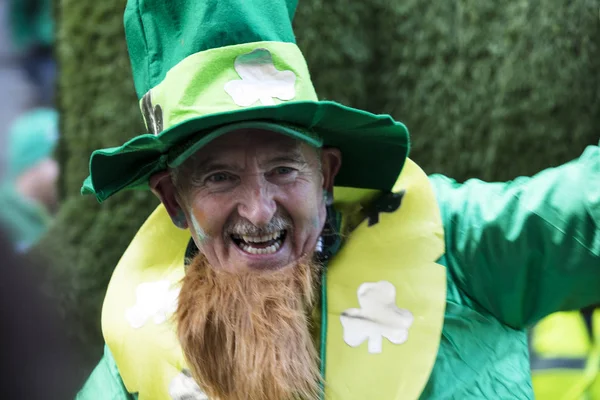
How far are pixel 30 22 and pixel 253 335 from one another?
2.19 meters

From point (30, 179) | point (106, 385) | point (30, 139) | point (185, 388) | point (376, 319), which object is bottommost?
point (30, 179)

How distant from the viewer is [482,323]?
1.60 m

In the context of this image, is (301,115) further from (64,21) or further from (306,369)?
(64,21)

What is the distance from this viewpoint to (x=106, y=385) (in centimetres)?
186

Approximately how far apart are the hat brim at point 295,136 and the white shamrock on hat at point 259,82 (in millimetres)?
36

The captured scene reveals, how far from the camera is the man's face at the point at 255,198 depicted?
162cm

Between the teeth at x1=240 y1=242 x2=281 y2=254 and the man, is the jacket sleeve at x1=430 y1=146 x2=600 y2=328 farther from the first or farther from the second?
the teeth at x1=240 y1=242 x2=281 y2=254

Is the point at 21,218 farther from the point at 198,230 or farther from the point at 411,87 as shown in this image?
the point at 198,230

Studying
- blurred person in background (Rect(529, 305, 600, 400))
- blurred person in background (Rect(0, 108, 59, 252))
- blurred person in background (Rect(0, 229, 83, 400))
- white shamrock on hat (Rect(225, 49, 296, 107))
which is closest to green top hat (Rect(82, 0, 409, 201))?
white shamrock on hat (Rect(225, 49, 296, 107))

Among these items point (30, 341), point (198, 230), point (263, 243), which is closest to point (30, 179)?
point (30, 341)

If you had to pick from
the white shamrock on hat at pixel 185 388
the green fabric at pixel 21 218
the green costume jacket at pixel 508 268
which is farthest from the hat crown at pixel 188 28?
the green fabric at pixel 21 218

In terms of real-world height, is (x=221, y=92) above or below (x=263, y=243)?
above

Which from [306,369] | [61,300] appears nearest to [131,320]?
[306,369]

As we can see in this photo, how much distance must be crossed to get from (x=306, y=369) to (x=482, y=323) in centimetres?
35
